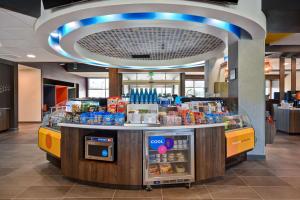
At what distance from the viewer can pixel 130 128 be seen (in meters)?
3.40

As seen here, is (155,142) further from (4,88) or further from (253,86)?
(4,88)

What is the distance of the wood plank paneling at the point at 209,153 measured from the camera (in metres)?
3.63

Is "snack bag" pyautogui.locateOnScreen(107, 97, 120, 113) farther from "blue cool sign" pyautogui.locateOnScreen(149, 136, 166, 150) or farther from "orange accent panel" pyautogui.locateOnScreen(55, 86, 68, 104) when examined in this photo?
"orange accent panel" pyautogui.locateOnScreen(55, 86, 68, 104)

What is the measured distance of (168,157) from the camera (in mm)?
3617

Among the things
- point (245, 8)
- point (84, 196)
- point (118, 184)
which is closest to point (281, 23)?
point (245, 8)

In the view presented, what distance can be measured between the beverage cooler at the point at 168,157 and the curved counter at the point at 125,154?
6cm

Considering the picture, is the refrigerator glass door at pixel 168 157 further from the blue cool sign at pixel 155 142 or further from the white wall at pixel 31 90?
the white wall at pixel 31 90

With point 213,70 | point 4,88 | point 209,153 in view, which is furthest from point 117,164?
point 4,88

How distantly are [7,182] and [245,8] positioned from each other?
4856 millimetres

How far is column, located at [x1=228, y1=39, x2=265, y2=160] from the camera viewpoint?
526 centimetres

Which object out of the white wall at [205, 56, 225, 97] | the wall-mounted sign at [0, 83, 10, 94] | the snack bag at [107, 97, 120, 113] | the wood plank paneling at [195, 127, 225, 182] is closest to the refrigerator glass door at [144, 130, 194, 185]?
the wood plank paneling at [195, 127, 225, 182]

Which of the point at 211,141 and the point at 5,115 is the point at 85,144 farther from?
the point at 5,115

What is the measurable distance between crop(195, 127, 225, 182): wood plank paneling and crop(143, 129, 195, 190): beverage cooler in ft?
0.40

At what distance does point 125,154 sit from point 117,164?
196 mm
